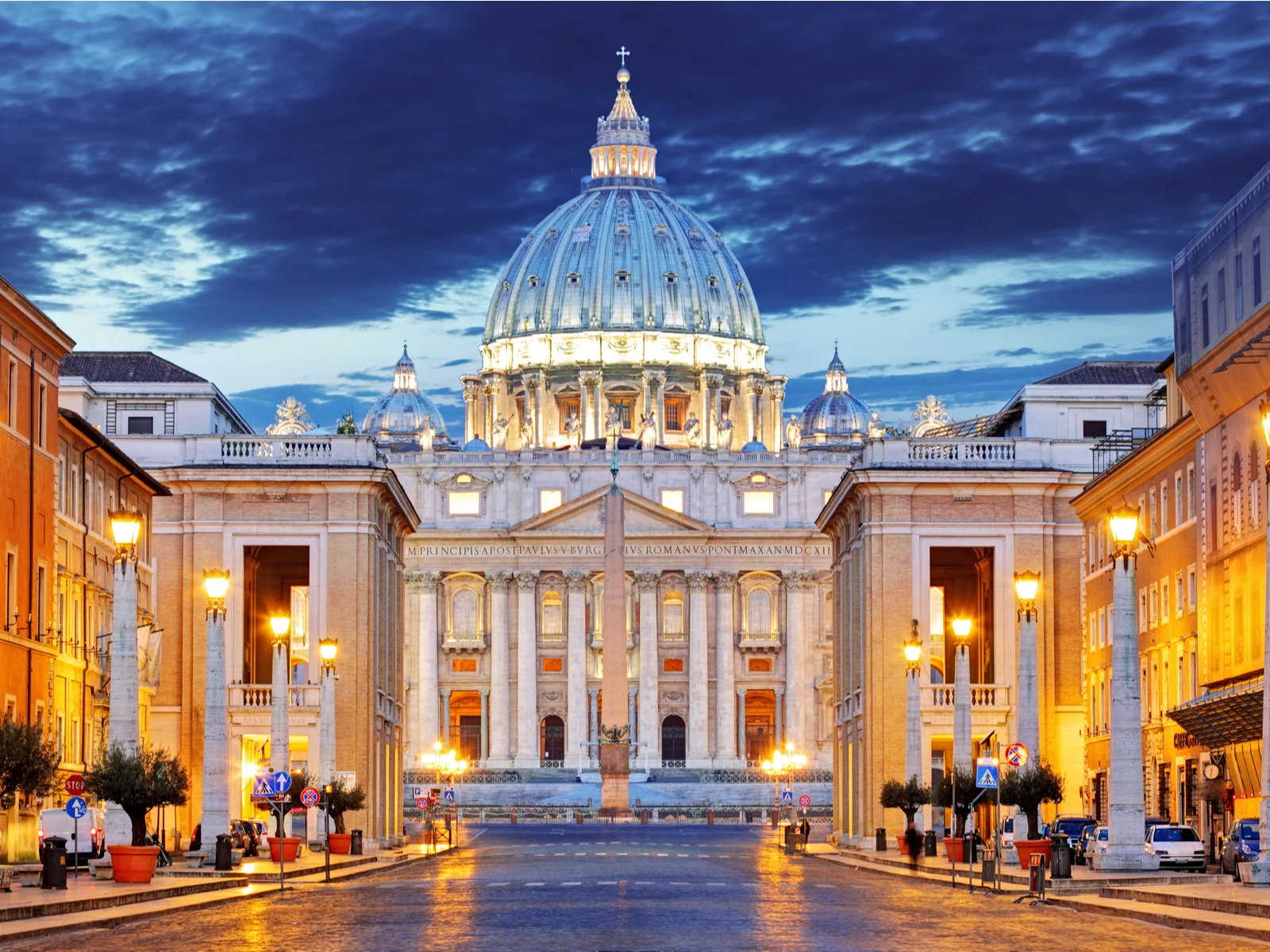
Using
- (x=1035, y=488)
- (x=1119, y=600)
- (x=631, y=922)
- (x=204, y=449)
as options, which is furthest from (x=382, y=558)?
(x=631, y=922)

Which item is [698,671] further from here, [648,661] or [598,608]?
[598,608]

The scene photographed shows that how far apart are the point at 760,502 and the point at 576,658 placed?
16.4 metres

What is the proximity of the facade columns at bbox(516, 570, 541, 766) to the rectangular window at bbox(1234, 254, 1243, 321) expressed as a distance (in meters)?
110

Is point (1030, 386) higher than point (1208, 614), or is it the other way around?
point (1030, 386)

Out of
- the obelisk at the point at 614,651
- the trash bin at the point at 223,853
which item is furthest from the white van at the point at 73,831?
the obelisk at the point at 614,651

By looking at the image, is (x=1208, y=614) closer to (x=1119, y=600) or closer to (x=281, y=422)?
(x=1119, y=600)

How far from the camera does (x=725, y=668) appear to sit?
6668 inches

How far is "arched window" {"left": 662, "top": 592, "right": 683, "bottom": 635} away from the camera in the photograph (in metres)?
171

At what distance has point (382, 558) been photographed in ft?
297

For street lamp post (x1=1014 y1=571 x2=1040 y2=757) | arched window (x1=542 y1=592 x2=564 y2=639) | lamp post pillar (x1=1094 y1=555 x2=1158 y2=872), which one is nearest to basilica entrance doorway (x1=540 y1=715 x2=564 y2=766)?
arched window (x1=542 y1=592 x2=564 y2=639)

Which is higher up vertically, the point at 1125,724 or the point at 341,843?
the point at 1125,724

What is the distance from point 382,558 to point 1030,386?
26.0 meters

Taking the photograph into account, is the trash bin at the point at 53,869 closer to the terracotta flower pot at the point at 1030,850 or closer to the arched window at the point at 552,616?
the terracotta flower pot at the point at 1030,850

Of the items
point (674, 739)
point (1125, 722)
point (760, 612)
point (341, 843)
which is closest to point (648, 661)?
point (674, 739)
